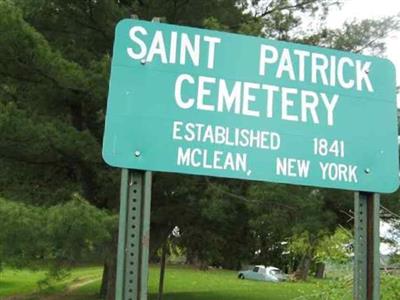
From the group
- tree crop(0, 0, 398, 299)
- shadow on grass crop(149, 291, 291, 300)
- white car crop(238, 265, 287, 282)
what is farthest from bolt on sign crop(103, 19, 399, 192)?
white car crop(238, 265, 287, 282)

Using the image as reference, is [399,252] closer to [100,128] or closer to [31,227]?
[31,227]

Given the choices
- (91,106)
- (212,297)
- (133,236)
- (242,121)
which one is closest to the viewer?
(133,236)

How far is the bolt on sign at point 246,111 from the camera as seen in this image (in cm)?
256

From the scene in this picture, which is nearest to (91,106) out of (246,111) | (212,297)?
(212,297)

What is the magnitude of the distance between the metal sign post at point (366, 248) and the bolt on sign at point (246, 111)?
91 millimetres

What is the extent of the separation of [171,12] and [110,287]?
20.6 ft

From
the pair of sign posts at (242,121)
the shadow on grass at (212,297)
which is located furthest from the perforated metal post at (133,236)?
the shadow on grass at (212,297)

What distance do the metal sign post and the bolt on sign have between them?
0.09 m

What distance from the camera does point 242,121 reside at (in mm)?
2621

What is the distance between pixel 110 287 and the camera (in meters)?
14.8

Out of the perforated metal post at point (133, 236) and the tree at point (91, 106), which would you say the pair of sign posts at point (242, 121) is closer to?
the perforated metal post at point (133, 236)

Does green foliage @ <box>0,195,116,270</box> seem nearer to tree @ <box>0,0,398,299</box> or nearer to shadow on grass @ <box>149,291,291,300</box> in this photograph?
tree @ <box>0,0,398,299</box>

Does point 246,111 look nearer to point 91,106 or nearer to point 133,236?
point 133,236

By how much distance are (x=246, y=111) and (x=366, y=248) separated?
77 centimetres
